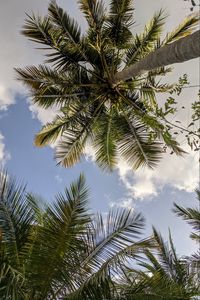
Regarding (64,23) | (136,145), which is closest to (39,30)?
(64,23)

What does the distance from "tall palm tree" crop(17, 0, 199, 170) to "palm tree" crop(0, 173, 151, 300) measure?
183 inches

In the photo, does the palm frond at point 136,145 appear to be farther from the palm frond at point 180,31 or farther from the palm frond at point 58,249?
the palm frond at point 58,249

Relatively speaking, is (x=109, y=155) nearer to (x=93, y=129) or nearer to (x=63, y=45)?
(x=93, y=129)

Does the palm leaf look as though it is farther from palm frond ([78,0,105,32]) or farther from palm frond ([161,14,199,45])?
palm frond ([161,14,199,45])

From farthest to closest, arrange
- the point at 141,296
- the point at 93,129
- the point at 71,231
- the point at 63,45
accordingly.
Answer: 1. the point at 93,129
2. the point at 63,45
3. the point at 71,231
4. the point at 141,296

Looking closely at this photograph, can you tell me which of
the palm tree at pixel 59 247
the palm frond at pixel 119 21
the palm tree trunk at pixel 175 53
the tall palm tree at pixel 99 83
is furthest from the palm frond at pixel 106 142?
the palm tree at pixel 59 247

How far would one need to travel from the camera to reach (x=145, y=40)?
12.0 m

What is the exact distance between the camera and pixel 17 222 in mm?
6441

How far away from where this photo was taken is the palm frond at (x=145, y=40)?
11906 millimetres

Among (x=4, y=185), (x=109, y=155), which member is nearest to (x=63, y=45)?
(x=109, y=155)

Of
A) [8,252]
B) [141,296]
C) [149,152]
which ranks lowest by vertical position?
[141,296]

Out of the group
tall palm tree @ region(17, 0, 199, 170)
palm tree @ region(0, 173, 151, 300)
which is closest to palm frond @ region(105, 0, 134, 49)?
tall palm tree @ region(17, 0, 199, 170)

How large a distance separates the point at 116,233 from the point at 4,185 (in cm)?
216

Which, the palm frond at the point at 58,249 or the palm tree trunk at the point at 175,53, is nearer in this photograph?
the palm tree trunk at the point at 175,53
